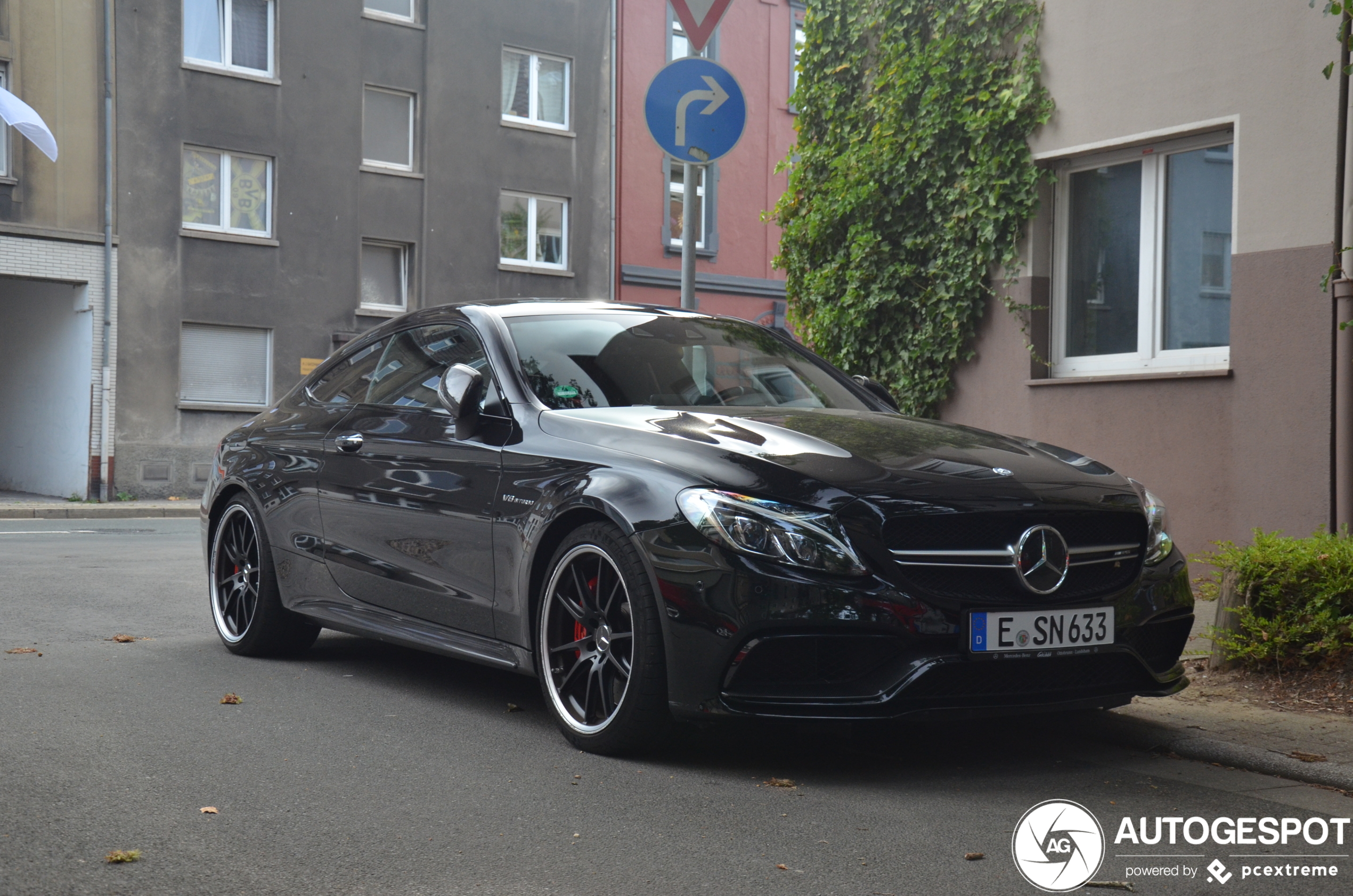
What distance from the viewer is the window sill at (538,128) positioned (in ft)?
93.8

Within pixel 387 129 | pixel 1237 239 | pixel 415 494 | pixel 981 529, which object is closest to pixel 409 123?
pixel 387 129

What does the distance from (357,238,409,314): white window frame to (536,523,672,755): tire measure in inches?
897

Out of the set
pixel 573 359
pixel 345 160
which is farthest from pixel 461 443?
pixel 345 160

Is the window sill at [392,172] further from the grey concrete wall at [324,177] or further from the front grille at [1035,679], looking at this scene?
the front grille at [1035,679]

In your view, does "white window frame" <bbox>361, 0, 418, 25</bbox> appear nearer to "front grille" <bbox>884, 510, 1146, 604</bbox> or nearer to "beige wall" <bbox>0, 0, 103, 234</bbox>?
"beige wall" <bbox>0, 0, 103, 234</bbox>

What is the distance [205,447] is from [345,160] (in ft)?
18.7

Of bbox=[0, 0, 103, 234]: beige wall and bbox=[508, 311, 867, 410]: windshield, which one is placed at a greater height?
bbox=[0, 0, 103, 234]: beige wall

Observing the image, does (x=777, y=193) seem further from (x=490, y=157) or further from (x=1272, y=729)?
(x=1272, y=729)

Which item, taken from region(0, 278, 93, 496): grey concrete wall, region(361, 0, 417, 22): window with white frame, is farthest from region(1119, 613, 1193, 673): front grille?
region(361, 0, 417, 22): window with white frame

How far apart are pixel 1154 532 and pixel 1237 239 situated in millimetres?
4598

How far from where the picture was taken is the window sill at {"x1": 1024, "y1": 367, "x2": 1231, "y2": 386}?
909 cm

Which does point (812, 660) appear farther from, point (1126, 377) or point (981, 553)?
point (1126, 377)

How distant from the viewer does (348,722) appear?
5457 millimetres

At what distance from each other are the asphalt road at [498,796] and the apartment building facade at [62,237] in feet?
→ 61.8
